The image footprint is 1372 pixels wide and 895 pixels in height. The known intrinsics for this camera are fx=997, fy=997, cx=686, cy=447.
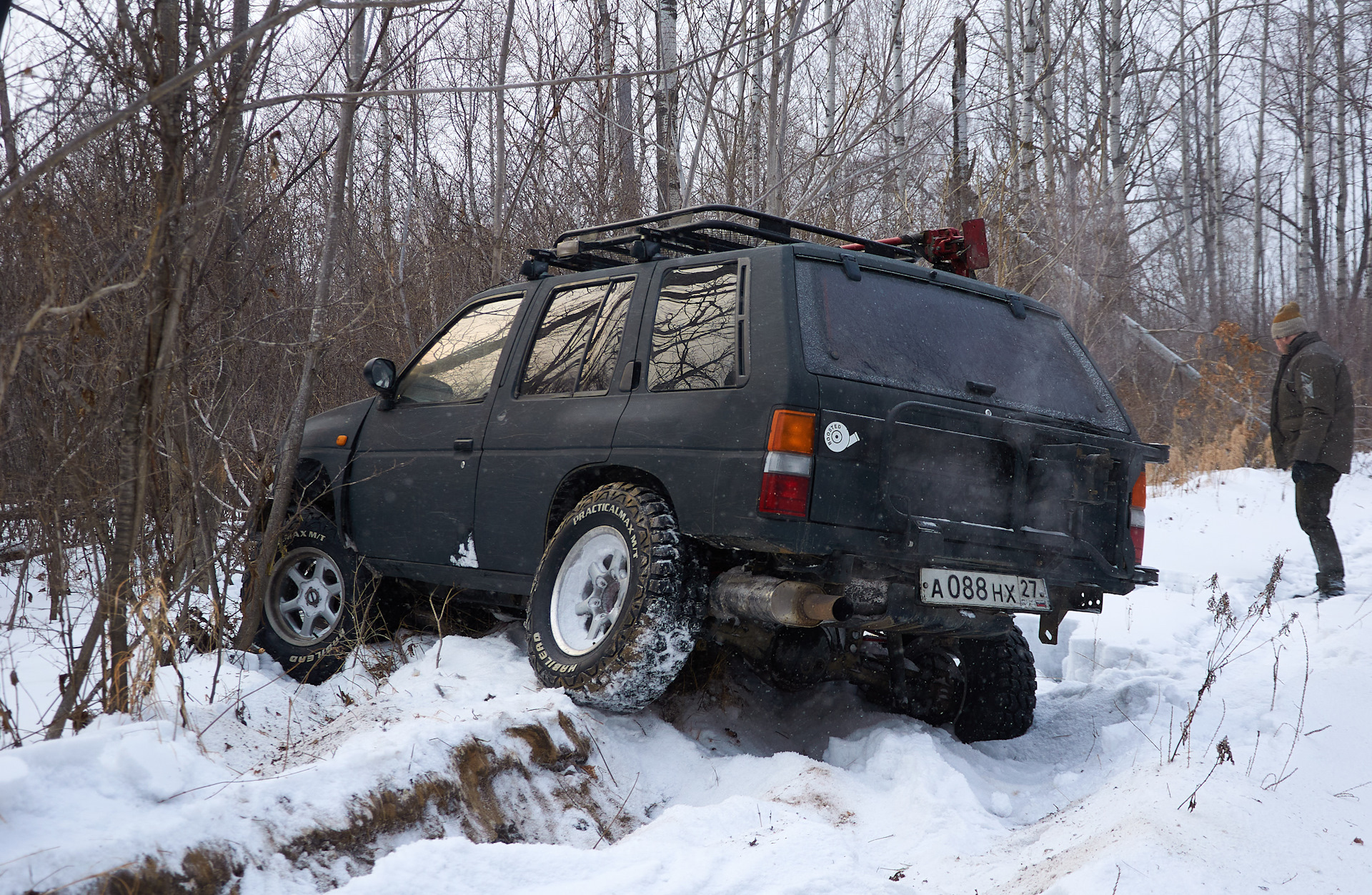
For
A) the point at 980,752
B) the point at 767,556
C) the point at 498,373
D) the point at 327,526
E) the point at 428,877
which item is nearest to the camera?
the point at 428,877

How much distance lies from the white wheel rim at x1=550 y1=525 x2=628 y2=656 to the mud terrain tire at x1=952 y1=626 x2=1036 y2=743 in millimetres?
1645

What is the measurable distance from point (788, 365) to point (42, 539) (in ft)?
9.05

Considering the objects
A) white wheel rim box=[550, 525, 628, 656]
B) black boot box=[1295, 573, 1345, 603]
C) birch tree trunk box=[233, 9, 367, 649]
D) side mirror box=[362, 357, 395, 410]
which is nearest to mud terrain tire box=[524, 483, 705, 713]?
white wheel rim box=[550, 525, 628, 656]

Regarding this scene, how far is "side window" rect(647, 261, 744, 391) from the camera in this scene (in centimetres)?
350

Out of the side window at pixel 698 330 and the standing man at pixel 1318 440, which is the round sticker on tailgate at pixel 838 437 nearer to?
the side window at pixel 698 330

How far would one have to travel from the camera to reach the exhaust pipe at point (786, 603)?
3213 millimetres

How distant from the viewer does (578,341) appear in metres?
4.22

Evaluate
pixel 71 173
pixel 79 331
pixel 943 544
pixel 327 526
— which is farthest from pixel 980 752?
pixel 71 173

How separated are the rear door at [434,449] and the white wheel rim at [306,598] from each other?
0.23 m

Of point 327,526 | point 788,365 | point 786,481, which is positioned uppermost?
point 788,365

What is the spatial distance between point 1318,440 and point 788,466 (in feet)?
17.1

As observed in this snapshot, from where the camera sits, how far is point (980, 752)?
402cm

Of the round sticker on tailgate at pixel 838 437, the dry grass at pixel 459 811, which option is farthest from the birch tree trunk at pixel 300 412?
the round sticker on tailgate at pixel 838 437

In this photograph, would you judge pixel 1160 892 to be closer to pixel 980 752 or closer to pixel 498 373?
pixel 980 752
